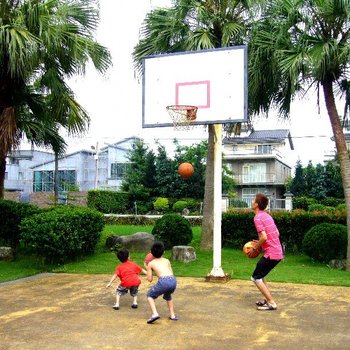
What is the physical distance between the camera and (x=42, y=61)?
11984mm

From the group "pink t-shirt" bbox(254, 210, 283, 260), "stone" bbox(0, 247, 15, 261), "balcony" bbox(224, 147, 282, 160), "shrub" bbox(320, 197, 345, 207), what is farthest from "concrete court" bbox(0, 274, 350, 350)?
"balcony" bbox(224, 147, 282, 160)

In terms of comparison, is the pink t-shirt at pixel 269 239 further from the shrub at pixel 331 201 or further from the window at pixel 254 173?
the window at pixel 254 173

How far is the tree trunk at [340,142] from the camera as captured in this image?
11.0 metres

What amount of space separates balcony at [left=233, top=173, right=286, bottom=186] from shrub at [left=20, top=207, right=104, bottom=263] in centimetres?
3488

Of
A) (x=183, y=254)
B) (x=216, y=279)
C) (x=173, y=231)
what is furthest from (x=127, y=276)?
(x=173, y=231)

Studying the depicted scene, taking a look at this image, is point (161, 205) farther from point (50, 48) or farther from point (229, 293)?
point (229, 293)

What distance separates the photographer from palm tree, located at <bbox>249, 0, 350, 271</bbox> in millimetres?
10297

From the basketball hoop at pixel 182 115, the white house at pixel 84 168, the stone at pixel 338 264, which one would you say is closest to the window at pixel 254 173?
the white house at pixel 84 168

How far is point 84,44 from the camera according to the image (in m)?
11.9

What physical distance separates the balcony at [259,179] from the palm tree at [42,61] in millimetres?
34211

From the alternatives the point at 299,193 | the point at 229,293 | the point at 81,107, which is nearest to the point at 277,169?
the point at 299,193

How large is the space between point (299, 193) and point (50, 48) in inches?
1259

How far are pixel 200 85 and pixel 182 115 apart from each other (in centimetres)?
68

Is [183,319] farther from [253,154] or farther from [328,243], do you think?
[253,154]
